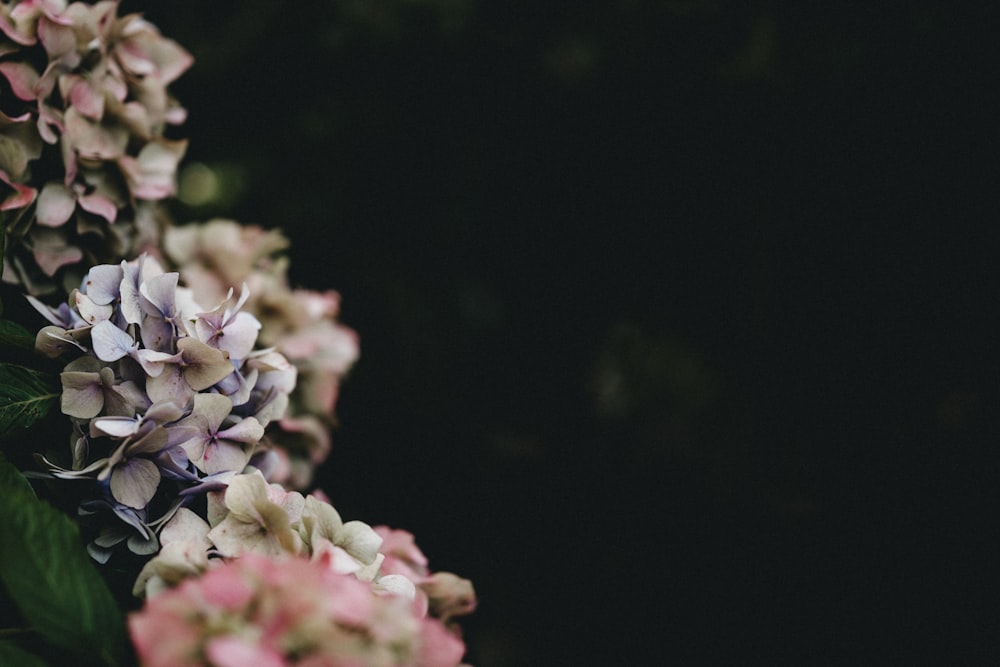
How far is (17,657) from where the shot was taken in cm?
43

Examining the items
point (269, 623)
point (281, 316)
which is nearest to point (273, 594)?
point (269, 623)

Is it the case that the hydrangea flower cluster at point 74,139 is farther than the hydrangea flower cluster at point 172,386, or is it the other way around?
the hydrangea flower cluster at point 74,139

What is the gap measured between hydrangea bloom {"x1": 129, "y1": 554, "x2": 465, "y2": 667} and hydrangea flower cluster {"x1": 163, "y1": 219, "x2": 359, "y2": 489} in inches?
15.7

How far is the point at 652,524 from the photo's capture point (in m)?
1.56

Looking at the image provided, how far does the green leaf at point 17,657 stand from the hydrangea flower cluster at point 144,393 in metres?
0.13

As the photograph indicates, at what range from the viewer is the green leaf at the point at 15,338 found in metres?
0.59

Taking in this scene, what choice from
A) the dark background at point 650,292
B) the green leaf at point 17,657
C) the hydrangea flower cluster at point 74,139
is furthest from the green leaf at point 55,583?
the dark background at point 650,292

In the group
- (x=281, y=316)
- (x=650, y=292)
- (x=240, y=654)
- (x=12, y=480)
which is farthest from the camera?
(x=650, y=292)

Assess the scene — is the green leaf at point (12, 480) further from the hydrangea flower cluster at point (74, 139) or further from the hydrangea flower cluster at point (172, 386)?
the hydrangea flower cluster at point (74, 139)

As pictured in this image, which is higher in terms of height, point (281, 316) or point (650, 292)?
point (650, 292)

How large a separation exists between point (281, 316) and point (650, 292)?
3.11 feet

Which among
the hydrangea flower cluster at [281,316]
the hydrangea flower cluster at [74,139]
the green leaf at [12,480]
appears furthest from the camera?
the hydrangea flower cluster at [281,316]

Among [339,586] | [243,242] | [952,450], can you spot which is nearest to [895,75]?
[952,450]

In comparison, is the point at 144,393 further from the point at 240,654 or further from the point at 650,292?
the point at 650,292
